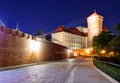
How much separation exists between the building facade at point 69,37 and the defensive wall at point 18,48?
49.4 m

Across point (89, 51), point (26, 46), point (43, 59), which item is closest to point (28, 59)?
point (26, 46)

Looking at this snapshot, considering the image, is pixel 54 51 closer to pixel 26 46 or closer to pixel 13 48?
pixel 26 46

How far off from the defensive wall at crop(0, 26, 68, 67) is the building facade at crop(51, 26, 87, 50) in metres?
49.4

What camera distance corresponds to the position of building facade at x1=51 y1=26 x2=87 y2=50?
9681cm

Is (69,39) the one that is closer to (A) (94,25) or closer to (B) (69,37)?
(B) (69,37)

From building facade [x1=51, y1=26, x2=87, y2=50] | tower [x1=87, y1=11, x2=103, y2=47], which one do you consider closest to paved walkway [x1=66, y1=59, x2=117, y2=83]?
building facade [x1=51, y1=26, x2=87, y2=50]

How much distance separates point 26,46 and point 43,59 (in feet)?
35.5

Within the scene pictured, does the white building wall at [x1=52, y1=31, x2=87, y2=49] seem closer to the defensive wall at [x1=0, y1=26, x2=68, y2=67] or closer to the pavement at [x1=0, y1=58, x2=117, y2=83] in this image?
the defensive wall at [x1=0, y1=26, x2=68, y2=67]

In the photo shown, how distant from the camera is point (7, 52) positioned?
2411 cm

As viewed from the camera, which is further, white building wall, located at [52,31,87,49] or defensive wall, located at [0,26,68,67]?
white building wall, located at [52,31,87,49]

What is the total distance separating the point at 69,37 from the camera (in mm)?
102125

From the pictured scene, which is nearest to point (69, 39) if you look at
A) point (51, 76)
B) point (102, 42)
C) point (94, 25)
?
point (94, 25)

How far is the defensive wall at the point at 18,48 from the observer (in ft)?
76.3

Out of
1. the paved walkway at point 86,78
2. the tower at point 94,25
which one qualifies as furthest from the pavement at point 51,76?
the tower at point 94,25
